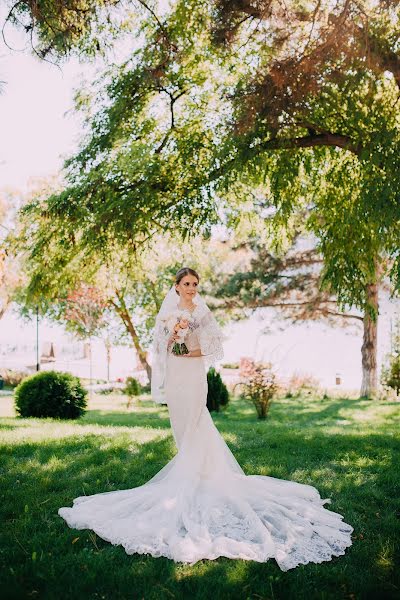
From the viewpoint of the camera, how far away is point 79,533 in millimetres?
4004

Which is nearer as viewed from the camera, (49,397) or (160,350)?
(160,350)

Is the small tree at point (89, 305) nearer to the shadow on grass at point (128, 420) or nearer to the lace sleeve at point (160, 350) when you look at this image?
the shadow on grass at point (128, 420)

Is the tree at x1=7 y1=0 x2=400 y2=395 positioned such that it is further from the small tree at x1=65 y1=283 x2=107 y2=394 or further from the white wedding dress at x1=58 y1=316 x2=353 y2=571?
the small tree at x1=65 y1=283 x2=107 y2=394

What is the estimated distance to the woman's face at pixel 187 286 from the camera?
5.08 meters

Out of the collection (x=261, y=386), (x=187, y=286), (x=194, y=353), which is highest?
(x=187, y=286)

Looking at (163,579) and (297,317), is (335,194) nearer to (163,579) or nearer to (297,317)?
(163,579)

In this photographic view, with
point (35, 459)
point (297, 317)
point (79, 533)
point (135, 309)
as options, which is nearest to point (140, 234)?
point (35, 459)

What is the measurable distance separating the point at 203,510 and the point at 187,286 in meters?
1.93

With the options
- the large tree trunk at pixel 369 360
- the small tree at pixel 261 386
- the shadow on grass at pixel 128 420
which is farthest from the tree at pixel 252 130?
the large tree trunk at pixel 369 360

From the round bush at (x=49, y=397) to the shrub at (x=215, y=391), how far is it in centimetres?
385

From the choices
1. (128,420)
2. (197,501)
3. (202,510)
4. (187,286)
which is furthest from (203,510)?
(128,420)

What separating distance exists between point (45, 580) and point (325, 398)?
50.3ft

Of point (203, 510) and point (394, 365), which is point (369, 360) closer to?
point (394, 365)

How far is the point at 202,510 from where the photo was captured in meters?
4.30
